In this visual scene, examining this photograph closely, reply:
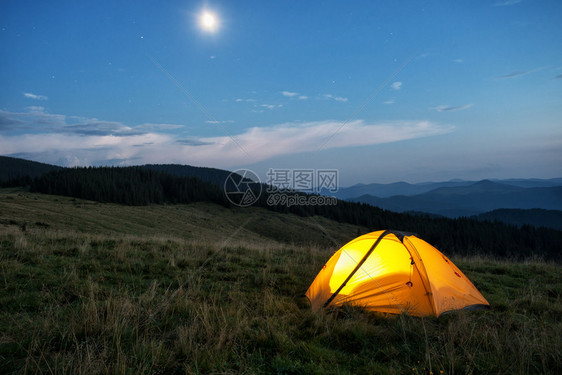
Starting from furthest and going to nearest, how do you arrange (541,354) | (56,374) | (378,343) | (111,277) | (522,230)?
(522,230) < (111,277) < (378,343) < (541,354) < (56,374)

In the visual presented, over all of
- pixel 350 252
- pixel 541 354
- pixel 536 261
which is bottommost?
pixel 536 261

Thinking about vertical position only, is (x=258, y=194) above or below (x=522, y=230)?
above

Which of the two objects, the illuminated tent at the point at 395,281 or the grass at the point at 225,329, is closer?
the grass at the point at 225,329

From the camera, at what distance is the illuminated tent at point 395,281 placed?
18.5ft

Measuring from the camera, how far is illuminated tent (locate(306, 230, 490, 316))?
18.5ft

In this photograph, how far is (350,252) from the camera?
21.3 feet

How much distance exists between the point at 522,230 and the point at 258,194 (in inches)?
2984

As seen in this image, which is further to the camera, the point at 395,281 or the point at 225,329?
the point at 395,281

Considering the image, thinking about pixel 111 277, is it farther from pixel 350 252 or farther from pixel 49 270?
pixel 350 252

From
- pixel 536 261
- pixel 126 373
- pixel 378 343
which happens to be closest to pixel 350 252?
pixel 378 343

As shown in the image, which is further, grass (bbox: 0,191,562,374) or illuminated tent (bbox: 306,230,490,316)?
illuminated tent (bbox: 306,230,490,316)

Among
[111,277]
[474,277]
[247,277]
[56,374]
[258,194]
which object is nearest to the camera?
[56,374]

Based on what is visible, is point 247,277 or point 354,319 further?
point 247,277

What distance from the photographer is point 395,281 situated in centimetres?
591
